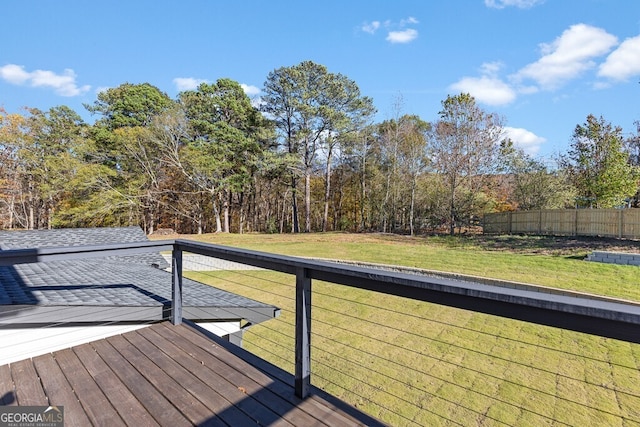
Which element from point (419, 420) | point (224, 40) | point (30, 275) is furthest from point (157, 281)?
point (224, 40)

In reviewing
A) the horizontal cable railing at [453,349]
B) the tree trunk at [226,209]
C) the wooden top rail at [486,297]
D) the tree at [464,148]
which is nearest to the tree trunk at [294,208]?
the tree trunk at [226,209]

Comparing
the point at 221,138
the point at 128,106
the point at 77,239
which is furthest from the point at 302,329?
the point at 128,106

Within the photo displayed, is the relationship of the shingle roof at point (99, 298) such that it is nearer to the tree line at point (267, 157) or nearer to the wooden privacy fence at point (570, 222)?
the wooden privacy fence at point (570, 222)

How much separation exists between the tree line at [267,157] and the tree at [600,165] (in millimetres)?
200

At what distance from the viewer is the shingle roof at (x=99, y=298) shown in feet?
7.78

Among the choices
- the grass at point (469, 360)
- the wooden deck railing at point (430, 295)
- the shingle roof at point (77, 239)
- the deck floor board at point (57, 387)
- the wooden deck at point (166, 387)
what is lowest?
the grass at point (469, 360)

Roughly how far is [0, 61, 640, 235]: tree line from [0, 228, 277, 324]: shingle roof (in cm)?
1682

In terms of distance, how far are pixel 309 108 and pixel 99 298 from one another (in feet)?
61.5

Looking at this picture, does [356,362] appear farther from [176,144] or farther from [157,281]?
[176,144]

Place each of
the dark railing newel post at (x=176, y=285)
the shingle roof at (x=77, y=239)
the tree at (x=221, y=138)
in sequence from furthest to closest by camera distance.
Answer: the tree at (x=221, y=138) → the shingle roof at (x=77, y=239) → the dark railing newel post at (x=176, y=285)

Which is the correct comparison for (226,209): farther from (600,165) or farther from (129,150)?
(600,165)

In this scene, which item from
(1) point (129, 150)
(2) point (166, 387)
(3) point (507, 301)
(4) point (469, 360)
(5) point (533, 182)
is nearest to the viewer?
(3) point (507, 301)

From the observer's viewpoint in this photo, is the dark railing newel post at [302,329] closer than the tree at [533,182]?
Yes

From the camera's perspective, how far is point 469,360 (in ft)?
14.5
